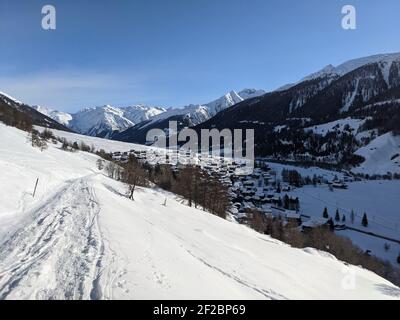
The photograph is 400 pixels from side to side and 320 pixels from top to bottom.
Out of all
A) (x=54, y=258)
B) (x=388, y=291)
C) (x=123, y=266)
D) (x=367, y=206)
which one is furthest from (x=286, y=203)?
(x=54, y=258)

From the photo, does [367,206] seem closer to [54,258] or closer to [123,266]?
[123,266]

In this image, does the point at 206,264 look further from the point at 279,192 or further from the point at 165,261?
the point at 279,192

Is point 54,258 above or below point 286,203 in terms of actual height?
above

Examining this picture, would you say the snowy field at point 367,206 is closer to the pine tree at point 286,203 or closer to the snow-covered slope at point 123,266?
the pine tree at point 286,203

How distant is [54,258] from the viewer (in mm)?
15016

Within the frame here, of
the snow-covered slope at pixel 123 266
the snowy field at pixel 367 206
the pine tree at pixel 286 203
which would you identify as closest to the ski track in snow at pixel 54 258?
the snow-covered slope at pixel 123 266

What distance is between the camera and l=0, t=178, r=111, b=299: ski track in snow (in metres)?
11.5

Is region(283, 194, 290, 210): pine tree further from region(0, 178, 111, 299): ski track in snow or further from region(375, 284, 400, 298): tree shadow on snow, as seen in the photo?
region(0, 178, 111, 299): ski track in snow

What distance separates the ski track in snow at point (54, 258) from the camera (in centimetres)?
1146

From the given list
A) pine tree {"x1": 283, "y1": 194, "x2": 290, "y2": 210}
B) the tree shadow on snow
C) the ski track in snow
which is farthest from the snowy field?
the ski track in snow

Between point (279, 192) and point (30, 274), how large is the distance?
6994 inches
